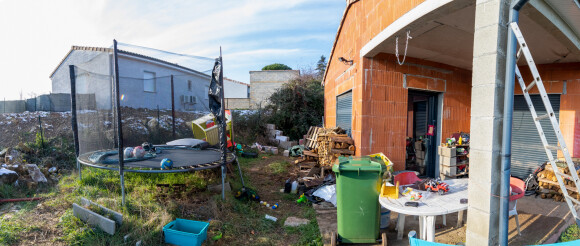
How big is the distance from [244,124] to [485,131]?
1099 centimetres

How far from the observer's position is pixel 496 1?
7.31 feet

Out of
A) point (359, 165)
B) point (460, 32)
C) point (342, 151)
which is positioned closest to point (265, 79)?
point (342, 151)

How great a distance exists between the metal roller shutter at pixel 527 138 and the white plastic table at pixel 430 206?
12.9ft

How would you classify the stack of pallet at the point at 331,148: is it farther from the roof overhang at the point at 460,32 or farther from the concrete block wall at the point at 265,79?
the concrete block wall at the point at 265,79

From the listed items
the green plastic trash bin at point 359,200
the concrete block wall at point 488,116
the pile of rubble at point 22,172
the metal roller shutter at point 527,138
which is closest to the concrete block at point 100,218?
the pile of rubble at point 22,172

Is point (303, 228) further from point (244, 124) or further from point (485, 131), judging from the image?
point (244, 124)

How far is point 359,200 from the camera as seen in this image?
125 inches

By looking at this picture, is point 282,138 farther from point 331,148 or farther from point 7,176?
point 7,176

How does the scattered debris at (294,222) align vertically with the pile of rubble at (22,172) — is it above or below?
below

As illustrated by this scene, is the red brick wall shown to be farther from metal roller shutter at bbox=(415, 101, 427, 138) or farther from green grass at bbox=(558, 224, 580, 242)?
green grass at bbox=(558, 224, 580, 242)

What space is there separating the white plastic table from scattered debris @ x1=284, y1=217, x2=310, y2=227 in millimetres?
1514

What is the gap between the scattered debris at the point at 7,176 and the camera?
459 centimetres

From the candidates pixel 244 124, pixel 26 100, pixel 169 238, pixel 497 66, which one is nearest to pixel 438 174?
pixel 497 66

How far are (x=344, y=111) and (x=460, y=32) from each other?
129 inches
